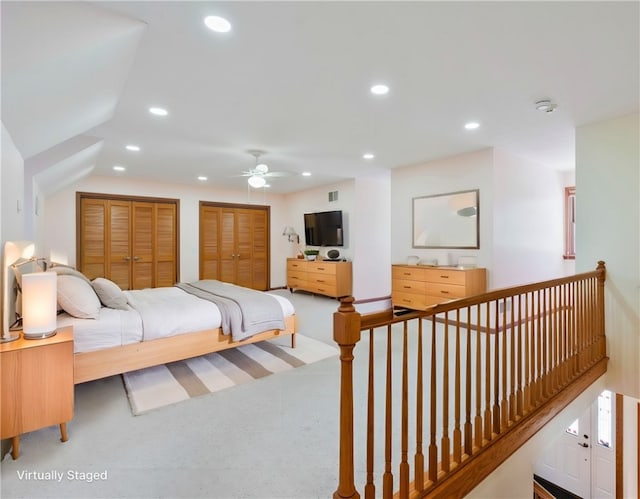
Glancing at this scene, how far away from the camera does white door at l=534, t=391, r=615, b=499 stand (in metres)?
5.37

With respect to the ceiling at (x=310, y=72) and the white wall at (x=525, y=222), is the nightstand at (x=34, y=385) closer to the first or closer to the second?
the ceiling at (x=310, y=72)

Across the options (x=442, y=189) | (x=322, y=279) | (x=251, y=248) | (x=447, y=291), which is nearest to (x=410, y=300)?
(x=447, y=291)

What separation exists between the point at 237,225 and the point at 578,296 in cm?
648

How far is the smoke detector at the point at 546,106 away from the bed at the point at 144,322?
10.3ft

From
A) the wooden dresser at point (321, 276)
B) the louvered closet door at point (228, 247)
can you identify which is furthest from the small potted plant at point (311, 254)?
the louvered closet door at point (228, 247)

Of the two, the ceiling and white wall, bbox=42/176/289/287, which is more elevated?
the ceiling

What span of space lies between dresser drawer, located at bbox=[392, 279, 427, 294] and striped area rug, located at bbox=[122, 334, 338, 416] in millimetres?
1801

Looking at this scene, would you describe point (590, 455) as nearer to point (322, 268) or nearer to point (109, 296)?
point (322, 268)

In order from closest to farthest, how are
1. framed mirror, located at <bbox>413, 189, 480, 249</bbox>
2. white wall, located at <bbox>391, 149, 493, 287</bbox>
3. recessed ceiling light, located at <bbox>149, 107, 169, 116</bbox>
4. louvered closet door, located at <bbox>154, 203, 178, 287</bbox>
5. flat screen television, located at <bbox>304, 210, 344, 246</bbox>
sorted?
recessed ceiling light, located at <bbox>149, 107, 169, 116</bbox>
white wall, located at <bbox>391, 149, 493, 287</bbox>
framed mirror, located at <bbox>413, 189, 480, 249</bbox>
louvered closet door, located at <bbox>154, 203, 178, 287</bbox>
flat screen television, located at <bbox>304, 210, 344, 246</bbox>

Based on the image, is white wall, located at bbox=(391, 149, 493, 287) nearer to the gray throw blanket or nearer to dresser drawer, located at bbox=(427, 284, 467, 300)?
dresser drawer, located at bbox=(427, 284, 467, 300)

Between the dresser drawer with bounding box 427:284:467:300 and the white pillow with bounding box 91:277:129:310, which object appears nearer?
the white pillow with bounding box 91:277:129:310

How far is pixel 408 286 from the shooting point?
→ 5109 mm

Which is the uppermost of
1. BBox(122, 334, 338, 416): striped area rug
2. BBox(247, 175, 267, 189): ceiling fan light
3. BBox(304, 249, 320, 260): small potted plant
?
BBox(247, 175, 267, 189): ceiling fan light

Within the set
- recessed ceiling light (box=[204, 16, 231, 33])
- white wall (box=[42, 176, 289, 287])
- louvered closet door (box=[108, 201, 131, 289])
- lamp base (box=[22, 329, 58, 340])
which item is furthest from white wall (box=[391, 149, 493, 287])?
louvered closet door (box=[108, 201, 131, 289])
